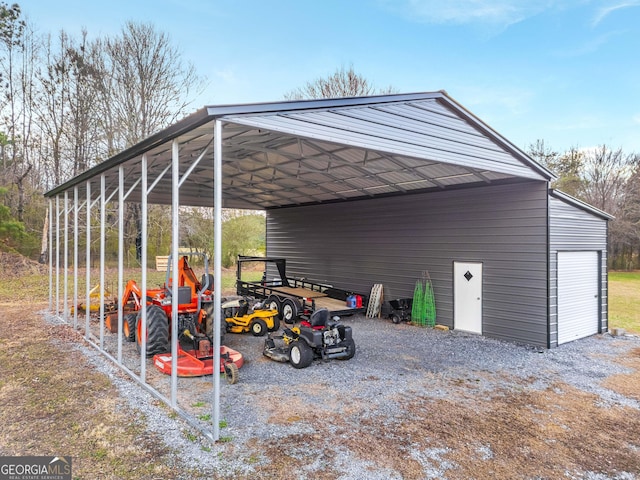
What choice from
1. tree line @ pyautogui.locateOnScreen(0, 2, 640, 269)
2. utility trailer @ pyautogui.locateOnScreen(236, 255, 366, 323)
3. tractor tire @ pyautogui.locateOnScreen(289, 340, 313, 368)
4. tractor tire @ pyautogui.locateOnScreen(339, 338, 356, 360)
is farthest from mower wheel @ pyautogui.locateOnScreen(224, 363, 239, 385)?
tree line @ pyautogui.locateOnScreen(0, 2, 640, 269)

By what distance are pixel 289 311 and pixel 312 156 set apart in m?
3.75

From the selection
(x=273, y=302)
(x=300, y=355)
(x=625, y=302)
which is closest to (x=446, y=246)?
(x=273, y=302)

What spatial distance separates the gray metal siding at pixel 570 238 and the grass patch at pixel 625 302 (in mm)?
1574

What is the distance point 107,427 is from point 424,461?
299 cm

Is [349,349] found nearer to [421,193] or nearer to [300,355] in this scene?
[300,355]

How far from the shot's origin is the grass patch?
9.61 metres

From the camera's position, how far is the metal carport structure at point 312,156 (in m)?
4.14

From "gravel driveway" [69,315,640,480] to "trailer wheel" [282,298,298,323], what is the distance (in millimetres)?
1600

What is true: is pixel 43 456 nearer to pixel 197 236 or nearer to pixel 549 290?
pixel 549 290

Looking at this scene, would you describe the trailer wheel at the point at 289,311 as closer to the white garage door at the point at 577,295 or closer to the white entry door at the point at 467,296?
the white entry door at the point at 467,296

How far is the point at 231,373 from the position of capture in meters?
5.07

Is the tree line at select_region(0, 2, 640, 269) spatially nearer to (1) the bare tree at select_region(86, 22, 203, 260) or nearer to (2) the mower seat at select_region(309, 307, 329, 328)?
(1) the bare tree at select_region(86, 22, 203, 260)

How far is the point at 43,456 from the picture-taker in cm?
331

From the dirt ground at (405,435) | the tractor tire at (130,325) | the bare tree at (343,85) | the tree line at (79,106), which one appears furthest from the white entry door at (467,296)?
the bare tree at (343,85)
